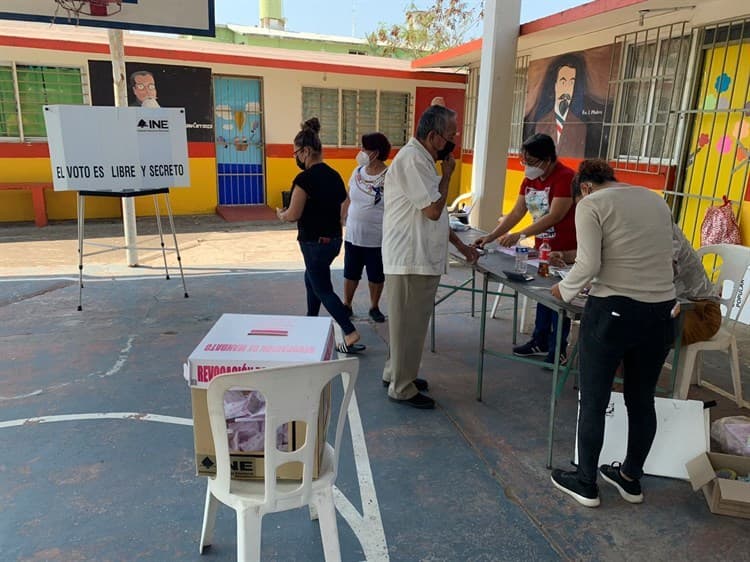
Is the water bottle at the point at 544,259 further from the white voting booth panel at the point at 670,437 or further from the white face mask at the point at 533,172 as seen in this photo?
the white voting booth panel at the point at 670,437

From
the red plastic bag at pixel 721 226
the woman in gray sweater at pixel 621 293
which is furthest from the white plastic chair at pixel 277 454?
the red plastic bag at pixel 721 226

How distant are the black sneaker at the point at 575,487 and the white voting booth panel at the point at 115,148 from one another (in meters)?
4.21

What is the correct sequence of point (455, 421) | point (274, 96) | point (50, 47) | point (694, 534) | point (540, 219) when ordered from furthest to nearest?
point (274, 96) → point (50, 47) → point (540, 219) → point (455, 421) → point (694, 534)

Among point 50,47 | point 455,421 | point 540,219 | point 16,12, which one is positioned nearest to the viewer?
point 455,421

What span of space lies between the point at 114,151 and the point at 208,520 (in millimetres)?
3856

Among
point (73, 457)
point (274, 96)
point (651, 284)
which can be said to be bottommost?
point (73, 457)

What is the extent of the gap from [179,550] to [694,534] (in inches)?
82.3

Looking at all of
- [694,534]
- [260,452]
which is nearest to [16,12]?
[260,452]

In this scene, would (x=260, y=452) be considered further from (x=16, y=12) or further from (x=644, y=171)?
(x=644, y=171)

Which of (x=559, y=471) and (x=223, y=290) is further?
(x=223, y=290)

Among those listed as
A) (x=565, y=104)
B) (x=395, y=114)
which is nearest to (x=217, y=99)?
(x=395, y=114)

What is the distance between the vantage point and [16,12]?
5.20 m

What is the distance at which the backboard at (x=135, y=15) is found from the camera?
5.23 metres

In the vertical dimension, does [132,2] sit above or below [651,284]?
above
